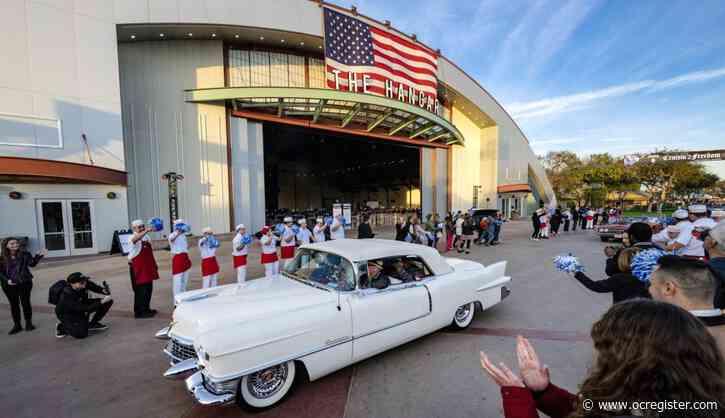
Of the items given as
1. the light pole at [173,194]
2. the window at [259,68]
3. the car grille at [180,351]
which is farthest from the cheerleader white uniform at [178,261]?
the window at [259,68]

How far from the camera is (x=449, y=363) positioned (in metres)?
3.40

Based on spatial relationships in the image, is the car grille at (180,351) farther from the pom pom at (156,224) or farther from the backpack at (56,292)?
the pom pom at (156,224)

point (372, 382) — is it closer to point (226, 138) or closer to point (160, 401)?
point (160, 401)

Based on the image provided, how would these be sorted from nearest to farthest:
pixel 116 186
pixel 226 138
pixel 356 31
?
1. pixel 116 186
2. pixel 226 138
3. pixel 356 31

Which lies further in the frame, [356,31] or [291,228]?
[356,31]

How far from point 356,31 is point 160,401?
659 inches

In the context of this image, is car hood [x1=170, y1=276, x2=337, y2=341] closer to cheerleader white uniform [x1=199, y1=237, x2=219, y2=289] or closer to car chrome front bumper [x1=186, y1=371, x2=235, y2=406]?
car chrome front bumper [x1=186, y1=371, x2=235, y2=406]

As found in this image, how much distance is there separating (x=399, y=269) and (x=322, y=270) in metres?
1.05

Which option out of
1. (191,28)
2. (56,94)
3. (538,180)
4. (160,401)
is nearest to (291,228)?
(160,401)


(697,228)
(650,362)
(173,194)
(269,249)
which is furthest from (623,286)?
(173,194)

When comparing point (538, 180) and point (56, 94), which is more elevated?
point (56, 94)

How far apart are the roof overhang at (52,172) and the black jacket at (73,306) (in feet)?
26.3

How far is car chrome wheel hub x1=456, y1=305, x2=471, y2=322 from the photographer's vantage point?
4193 millimetres

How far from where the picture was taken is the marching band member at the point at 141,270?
477 cm
